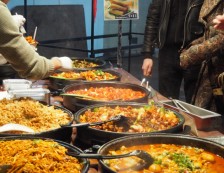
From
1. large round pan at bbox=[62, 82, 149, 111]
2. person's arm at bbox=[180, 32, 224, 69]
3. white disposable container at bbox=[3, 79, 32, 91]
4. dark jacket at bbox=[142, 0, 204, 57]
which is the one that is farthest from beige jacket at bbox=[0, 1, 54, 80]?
dark jacket at bbox=[142, 0, 204, 57]

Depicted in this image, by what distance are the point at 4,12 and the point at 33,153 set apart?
3.17 ft

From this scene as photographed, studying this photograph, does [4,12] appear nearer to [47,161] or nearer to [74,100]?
[74,100]

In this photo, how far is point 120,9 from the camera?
438 centimetres

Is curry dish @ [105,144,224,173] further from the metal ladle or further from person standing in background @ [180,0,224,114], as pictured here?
person standing in background @ [180,0,224,114]

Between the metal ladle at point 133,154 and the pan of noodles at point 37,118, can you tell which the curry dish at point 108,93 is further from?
the metal ladle at point 133,154

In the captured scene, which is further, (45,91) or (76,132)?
(45,91)

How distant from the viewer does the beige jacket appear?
243cm

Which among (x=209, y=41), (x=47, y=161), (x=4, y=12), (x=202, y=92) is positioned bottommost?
(x=202, y=92)

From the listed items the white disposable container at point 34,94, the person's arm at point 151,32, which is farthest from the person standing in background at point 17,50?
the person's arm at point 151,32

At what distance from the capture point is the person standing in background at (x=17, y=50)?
7.98 feet

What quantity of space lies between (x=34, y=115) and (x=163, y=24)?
98.1 inches

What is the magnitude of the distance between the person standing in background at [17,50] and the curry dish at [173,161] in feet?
3.16

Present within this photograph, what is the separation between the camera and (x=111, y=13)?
170 inches

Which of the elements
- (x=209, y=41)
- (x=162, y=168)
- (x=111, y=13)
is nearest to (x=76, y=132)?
(x=162, y=168)
